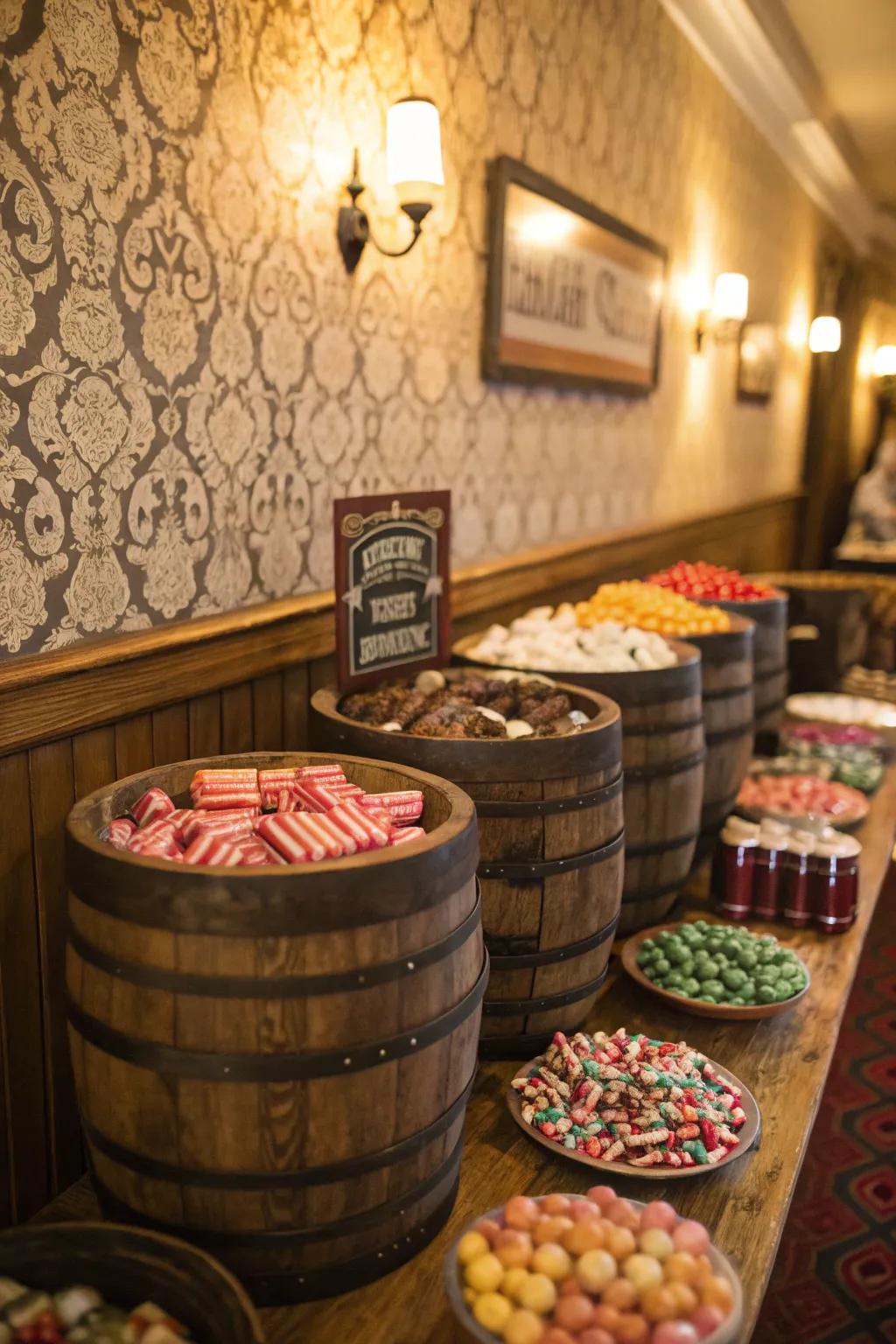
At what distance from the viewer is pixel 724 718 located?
11.1 feet

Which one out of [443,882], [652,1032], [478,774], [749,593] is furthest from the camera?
[749,593]

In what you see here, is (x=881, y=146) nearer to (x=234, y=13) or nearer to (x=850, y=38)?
(x=850, y=38)

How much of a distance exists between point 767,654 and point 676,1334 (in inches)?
135

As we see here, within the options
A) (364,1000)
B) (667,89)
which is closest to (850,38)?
(667,89)

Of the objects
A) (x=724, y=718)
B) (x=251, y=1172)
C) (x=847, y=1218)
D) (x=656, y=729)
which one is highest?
(x=656, y=729)

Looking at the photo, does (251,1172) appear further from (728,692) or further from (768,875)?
(728,692)

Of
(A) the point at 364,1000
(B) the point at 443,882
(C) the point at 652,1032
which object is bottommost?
(C) the point at 652,1032

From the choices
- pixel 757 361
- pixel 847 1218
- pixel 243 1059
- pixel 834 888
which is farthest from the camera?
pixel 757 361

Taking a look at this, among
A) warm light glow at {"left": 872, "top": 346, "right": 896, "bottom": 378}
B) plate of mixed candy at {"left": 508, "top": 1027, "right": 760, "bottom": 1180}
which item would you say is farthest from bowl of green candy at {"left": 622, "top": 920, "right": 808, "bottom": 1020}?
warm light glow at {"left": 872, "top": 346, "right": 896, "bottom": 378}

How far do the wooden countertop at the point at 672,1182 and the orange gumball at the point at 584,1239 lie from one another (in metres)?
0.25

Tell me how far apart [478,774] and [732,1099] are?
805 mm

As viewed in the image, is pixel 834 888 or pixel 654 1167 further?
pixel 834 888

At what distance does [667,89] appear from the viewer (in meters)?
5.06

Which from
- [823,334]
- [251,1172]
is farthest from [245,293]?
[823,334]
